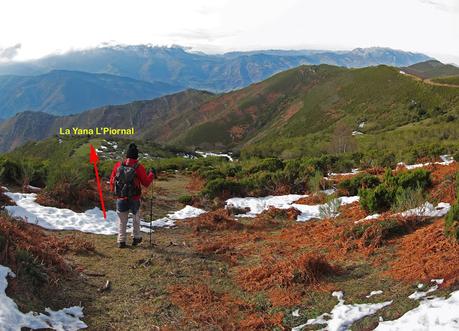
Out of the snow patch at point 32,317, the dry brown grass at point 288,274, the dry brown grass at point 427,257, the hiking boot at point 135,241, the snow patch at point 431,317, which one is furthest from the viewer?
the hiking boot at point 135,241

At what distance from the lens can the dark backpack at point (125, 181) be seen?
10445 millimetres

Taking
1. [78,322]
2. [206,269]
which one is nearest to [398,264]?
[206,269]

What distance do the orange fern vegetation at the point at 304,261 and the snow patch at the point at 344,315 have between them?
605 mm

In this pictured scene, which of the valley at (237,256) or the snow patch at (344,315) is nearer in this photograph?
the snow patch at (344,315)

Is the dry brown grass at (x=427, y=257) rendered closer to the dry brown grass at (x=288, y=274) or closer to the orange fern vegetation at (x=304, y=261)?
the orange fern vegetation at (x=304, y=261)

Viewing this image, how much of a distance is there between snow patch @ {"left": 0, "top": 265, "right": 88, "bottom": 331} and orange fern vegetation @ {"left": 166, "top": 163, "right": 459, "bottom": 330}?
5.54ft

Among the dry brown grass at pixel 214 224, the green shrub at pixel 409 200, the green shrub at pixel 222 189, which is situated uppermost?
the green shrub at pixel 409 200

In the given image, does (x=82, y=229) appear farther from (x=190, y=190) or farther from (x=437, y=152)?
(x=437, y=152)

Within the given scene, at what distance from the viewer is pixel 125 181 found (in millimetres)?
10492

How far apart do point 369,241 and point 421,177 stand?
14.7 ft

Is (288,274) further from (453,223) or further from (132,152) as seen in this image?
(132,152)

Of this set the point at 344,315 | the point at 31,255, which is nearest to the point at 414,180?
the point at 344,315

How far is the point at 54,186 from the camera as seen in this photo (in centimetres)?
1461

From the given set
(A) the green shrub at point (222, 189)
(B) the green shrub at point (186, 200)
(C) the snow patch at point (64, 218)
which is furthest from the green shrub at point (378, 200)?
(B) the green shrub at point (186, 200)
